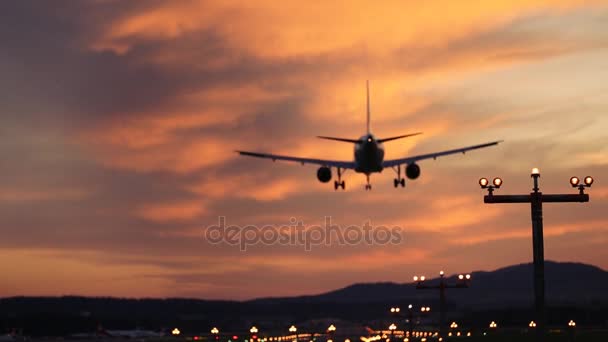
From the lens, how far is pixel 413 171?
339 ft

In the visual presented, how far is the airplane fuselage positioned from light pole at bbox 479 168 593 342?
92.6ft

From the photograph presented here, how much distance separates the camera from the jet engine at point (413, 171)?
103000 millimetres

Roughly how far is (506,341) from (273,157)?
71979 millimetres

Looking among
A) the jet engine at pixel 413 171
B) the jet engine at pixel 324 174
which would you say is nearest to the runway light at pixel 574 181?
the jet engine at pixel 413 171

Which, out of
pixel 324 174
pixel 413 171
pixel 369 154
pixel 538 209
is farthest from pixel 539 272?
pixel 324 174

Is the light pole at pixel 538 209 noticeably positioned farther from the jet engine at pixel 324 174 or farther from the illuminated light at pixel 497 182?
the jet engine at pixel 324 174

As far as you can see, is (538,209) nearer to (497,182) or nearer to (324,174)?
(497,182)

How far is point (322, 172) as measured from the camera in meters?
105

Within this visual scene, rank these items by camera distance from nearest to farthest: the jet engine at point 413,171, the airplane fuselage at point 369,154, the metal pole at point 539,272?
the metal pole at point 539,272 < the jet engine at point 413,171 < the airplane fuselage at point 369,154

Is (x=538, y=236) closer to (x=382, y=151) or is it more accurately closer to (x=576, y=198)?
(x=576, y=198)

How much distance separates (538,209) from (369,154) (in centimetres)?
3156

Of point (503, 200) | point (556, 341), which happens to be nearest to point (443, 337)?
point (556, 341)

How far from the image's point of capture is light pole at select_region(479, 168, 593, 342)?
239 feet

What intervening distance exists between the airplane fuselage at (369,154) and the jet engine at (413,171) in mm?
3305
